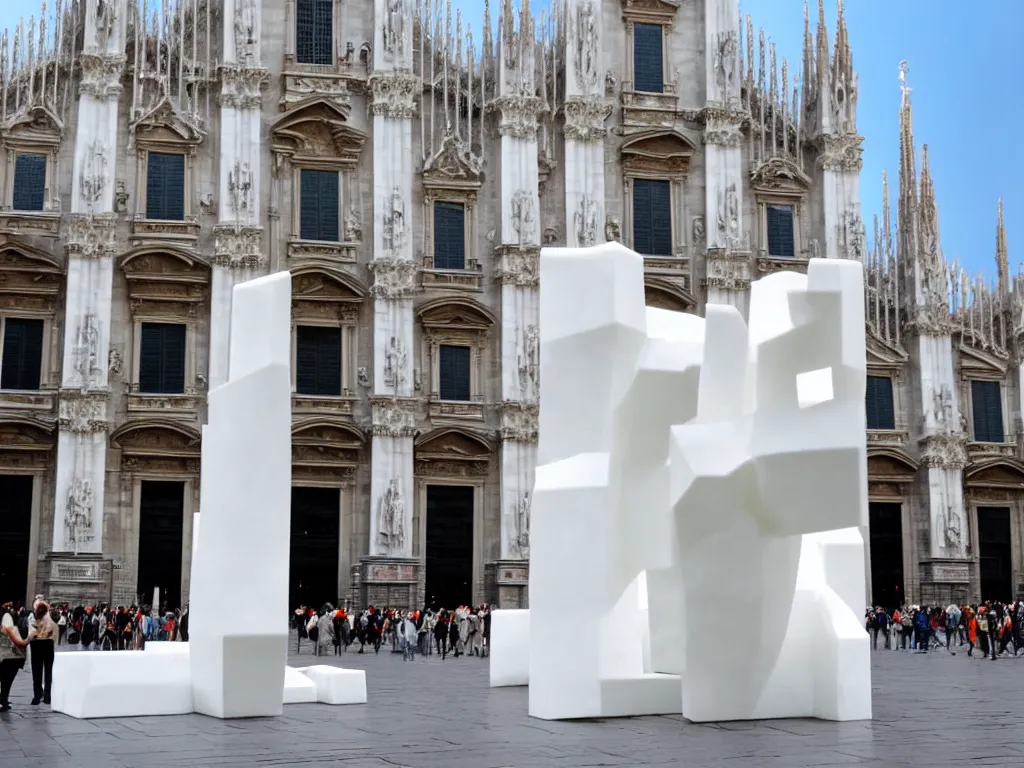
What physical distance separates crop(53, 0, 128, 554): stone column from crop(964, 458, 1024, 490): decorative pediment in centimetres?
2471

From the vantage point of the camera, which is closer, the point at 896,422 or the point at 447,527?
the point at 447,527

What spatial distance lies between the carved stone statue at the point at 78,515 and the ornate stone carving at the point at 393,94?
12701mm

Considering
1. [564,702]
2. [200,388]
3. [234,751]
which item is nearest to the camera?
[234,751]

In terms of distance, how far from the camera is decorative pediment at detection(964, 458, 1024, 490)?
130 ft

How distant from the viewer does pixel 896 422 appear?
39.6m

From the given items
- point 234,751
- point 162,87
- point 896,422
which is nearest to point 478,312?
point 162,87

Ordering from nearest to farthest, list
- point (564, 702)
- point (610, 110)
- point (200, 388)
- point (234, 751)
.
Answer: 1. point (234, 751)
2. point (564, 702)
3. point (200, 388)
4. point (610, 110)

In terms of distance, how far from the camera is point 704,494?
43.9ft

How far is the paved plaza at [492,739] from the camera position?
1062 cm

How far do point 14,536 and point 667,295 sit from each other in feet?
61.4

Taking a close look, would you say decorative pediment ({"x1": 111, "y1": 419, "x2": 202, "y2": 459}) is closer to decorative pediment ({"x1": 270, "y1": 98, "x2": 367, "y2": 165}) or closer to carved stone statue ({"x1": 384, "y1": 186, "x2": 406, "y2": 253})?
carved stone statue ({"x1": 384, "y1": 186, "x2": 406, "y2": 253})

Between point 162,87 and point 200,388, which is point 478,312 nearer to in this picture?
point 200,388

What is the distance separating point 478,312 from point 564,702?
2359 centimetres

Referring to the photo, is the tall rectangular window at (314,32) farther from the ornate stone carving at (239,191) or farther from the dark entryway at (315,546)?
the dark entryway at (315,546)
